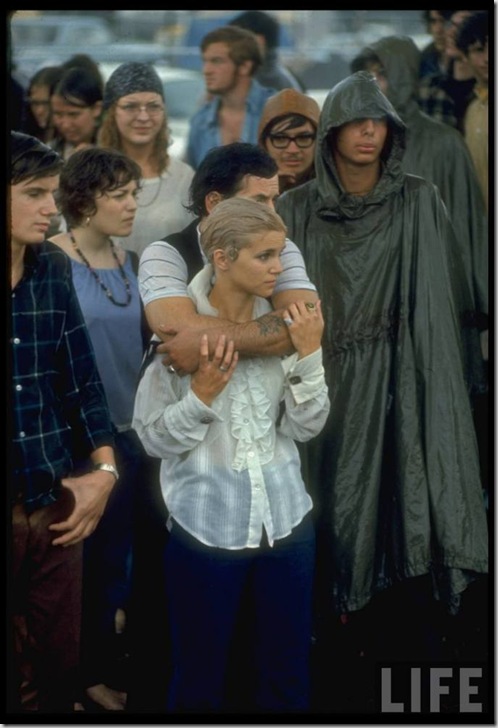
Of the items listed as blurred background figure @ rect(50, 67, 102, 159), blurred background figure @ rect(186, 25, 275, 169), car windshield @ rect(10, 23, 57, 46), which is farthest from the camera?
car windshield @ rect(10, 23, 57, 46)

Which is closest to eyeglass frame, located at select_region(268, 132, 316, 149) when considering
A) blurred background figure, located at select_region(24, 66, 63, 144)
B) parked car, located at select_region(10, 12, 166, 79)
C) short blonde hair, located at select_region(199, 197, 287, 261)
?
short blonde hair, located at select_region(199, 197, 287, 261)

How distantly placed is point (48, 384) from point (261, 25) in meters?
4.72

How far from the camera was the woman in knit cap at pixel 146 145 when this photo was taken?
4.99 metres

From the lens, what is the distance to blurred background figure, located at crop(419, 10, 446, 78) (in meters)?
6.62

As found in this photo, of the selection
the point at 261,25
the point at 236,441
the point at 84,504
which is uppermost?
the point at 261,25

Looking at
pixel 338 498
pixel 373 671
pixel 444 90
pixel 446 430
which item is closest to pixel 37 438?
pixel 338 498

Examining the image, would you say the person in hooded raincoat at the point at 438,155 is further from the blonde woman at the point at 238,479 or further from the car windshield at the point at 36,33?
the car windshield at the point at 36,33

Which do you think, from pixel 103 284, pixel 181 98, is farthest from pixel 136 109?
pixel 181 98

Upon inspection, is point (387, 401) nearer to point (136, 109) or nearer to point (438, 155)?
point (438, 155)

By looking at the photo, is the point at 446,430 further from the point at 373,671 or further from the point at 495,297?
the point at 373,671

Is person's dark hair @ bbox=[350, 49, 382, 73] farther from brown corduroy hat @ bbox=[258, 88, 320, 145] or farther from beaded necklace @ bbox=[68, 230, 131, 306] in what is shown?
beaded necklace @ bbox=[68, 230, 131, 306]

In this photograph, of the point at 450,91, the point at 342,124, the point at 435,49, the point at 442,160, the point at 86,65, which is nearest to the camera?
the point at 342,124

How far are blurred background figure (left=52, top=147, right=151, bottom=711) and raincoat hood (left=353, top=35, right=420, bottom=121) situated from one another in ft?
5.26

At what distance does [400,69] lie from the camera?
227 inches
